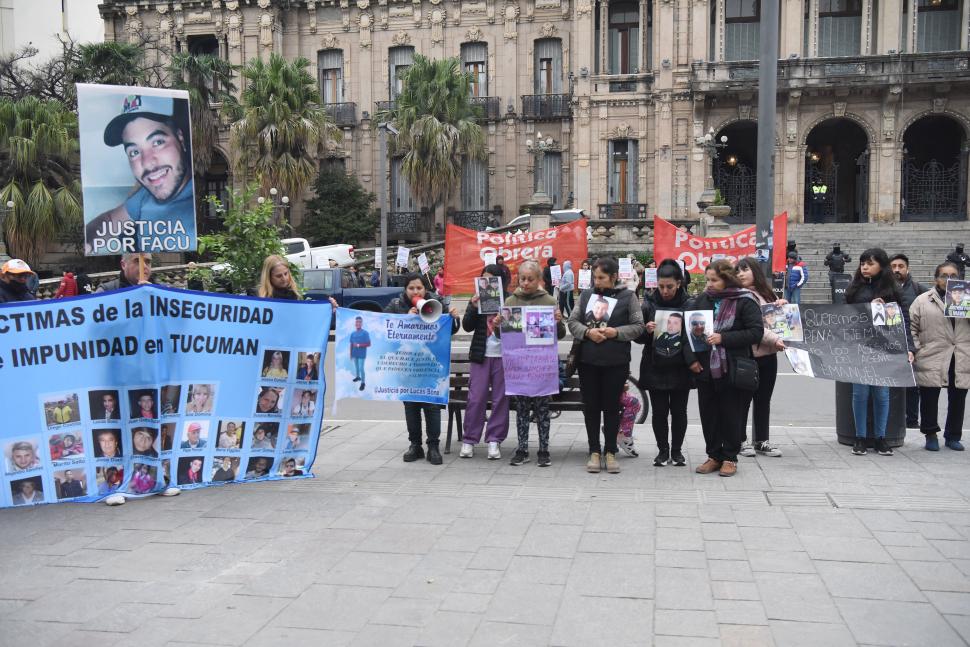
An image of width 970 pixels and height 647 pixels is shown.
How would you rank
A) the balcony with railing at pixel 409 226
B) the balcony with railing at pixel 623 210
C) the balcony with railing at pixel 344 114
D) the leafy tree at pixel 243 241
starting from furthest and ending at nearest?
the balcony with railing at pixel 344 114 < the balcony with railing at pixel 409 226 < the balcony with railing at pixel 623 210 < the leafy tree at pixel 243 241

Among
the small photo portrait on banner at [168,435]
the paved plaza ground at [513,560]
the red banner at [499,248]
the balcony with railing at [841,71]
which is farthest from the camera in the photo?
the balcony with railing at [841,71]

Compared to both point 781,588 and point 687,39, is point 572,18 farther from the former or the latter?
point 781,588

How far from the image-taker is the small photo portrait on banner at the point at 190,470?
698cm

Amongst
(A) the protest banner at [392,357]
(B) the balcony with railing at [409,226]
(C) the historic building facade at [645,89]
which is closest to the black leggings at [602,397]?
(A) the protest banner at [392,357]

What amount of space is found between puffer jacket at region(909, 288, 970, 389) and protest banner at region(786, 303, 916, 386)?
343 mm

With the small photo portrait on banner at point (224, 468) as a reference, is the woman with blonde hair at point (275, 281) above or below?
above

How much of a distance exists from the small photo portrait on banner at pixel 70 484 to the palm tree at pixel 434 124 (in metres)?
28.3

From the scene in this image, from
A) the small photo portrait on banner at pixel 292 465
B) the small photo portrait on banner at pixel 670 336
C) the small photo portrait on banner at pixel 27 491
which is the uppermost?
the small photo portrait on banner at pixel 670 336

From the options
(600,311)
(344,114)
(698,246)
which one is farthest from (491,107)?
(600,311)

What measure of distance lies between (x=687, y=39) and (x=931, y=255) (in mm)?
11592

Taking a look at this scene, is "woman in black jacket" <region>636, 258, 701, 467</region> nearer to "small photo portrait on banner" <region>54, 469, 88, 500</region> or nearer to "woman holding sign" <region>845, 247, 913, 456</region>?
"woman holding sign" <region>845, 247, 913, 456</region>

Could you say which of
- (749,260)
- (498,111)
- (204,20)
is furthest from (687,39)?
(749,260)

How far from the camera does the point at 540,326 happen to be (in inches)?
311

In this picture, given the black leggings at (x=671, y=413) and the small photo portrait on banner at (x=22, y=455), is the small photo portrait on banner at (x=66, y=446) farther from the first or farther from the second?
the black leggings at (x=671, y=413)
